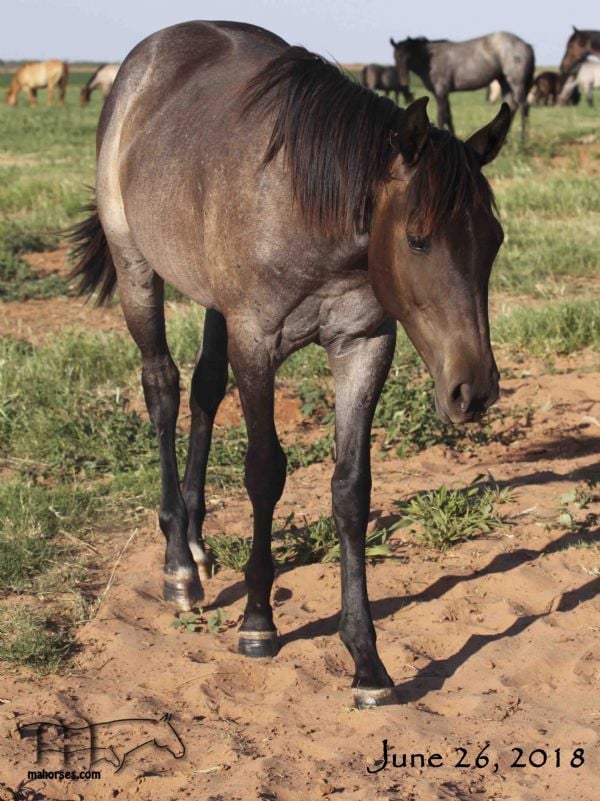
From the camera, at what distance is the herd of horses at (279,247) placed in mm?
2916

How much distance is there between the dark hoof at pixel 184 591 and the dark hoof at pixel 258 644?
48 centimetres

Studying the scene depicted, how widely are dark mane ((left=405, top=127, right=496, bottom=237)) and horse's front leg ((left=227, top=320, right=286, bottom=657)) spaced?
77 centimetres

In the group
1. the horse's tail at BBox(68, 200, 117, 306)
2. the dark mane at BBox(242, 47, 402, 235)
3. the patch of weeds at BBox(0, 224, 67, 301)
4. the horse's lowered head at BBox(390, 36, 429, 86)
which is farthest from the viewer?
the horse's lowered head at BBox(390, 36, 429, 86)

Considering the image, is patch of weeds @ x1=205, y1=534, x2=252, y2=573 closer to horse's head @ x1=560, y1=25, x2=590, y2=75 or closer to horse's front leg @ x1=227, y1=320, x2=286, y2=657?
horse's front leg @ x1=227, y1=320, x2=286, y2=657

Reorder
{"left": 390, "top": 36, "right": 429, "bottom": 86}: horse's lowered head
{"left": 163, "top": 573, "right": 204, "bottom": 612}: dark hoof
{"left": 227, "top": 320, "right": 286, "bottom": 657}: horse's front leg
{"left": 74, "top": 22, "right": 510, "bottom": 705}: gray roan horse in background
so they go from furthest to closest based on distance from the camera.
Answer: {"left": 390, "top": 36, "right": 429, "bottom": 86}: horse's lowered head < {"left": 163, "top": 573, "right": 204, "bottom": 612}: dark hoof < {"left": 227, "top": 320, "right": 286, "bottom": 657}: horse's front leg < {"left": 74, "top": 22, "right": 510, "bottom": 705}: gray roan horse in background

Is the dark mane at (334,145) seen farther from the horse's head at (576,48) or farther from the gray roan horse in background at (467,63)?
the horse's head at (576,48)

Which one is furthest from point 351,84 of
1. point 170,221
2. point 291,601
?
point 291,601

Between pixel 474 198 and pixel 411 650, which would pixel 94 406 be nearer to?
pixel 411 650

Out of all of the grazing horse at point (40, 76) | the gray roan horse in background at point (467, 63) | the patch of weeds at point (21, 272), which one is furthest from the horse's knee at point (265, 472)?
the grazing horse at point (40, 76)

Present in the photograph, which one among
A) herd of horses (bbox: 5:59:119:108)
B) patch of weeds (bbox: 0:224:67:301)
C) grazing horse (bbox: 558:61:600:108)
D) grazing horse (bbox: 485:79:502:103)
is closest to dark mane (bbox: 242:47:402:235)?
patch of weeds (bbox: 0:224:67:301)

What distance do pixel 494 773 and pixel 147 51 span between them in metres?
3.18

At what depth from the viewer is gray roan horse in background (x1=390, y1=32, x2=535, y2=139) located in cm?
1942

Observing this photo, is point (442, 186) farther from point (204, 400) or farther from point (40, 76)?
point (40, 76)

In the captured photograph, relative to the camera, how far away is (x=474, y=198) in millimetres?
2861
